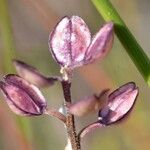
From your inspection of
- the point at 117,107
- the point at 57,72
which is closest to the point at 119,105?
the point at 117,107

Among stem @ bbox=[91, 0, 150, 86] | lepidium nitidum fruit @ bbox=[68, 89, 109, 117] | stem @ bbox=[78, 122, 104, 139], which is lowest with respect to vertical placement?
stem @ bbox=[78, 122, 104, 139]

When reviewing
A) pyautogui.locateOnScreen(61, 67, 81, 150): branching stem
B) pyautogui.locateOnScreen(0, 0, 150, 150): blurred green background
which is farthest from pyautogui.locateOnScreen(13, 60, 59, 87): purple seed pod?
pyautogui.locateOnScreen(0, 0, 150, 150): blurred green background

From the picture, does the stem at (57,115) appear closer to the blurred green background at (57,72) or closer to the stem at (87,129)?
the stem at (87,129)

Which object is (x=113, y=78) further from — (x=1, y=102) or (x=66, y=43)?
(x=66, y=43)

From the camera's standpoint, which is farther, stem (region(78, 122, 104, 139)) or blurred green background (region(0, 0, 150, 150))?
blurred green background (region(0, 0, 150, 150))

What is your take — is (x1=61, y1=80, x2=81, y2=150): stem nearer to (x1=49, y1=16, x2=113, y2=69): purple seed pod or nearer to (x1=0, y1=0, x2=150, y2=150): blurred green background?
(x1=49, y1=16, x2=113, y2=69): purple seed pod

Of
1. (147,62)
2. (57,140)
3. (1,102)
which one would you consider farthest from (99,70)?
(147,62)
